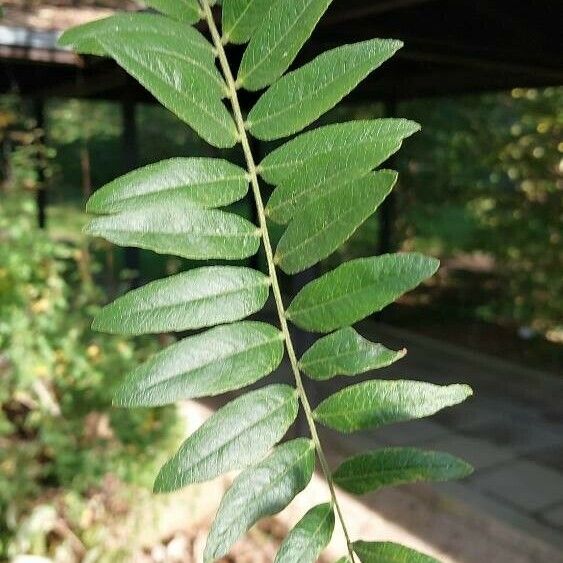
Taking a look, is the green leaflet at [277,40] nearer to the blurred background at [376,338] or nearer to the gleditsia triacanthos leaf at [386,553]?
the blurred background at [376,338]

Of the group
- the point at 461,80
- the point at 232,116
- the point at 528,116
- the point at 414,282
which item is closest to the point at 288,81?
the point at 232,116

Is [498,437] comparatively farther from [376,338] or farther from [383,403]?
[383,403]

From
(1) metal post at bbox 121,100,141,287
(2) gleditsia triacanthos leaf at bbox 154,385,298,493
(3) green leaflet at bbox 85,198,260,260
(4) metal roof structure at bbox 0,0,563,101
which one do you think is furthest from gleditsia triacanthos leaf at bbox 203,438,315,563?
(1) metal post at bbox 121,100,141,287

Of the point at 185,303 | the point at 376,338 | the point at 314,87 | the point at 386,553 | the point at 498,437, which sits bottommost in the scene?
the point at 376,338

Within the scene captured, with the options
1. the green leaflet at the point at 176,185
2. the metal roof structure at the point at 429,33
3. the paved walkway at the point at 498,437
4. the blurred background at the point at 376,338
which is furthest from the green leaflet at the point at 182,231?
the paved walkway at the point at 498,437

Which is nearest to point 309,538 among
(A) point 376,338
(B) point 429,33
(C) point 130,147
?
(B) point 429,33

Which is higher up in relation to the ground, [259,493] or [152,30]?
[152,30]
